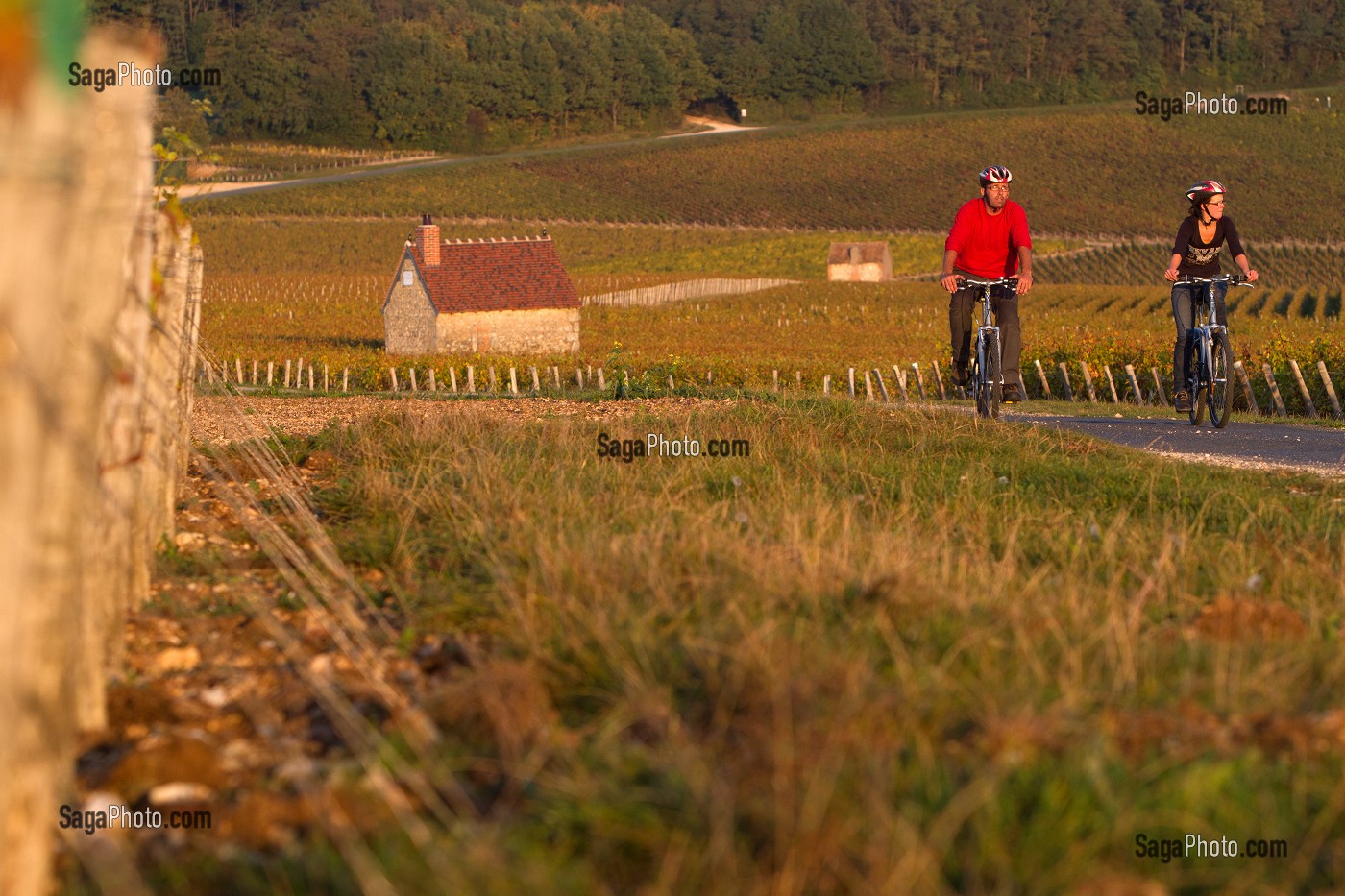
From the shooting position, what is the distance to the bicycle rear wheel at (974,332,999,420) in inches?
488

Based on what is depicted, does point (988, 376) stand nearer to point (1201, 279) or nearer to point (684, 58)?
point (1201, 279)

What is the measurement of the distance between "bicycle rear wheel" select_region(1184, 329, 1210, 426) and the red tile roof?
36580 millimetres

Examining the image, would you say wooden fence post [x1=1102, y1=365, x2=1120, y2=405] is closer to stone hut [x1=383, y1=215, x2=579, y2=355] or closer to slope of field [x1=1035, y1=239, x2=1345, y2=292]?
stone hut [x1=383, y1=215, x2=579, y2=355]

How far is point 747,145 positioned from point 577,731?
441 ft

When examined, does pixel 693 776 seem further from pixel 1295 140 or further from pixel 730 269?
pixel 1295 140

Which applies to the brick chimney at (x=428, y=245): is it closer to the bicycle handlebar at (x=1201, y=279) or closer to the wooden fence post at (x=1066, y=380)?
the wooden fence post at (x=1066, y=380)

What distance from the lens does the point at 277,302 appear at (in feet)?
240

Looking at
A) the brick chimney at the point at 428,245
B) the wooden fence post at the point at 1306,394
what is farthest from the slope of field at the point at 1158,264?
the wooden fence post at the point at 1306,394

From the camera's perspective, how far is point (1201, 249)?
41.8 feet

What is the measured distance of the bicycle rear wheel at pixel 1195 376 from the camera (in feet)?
43.3

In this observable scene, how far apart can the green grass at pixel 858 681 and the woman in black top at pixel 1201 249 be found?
503 centimetres

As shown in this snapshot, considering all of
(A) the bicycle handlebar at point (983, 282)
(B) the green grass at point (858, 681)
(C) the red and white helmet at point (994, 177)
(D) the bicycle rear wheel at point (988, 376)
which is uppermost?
(C) the red and white helmet at point (994, 177)

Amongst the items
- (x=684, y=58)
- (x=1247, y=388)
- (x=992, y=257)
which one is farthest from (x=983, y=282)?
(x=684, y=58)

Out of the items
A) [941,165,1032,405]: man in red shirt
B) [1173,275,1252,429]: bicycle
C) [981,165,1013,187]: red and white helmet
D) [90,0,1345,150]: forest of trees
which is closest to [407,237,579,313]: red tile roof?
[1173,275,1252,429]: bicycle
